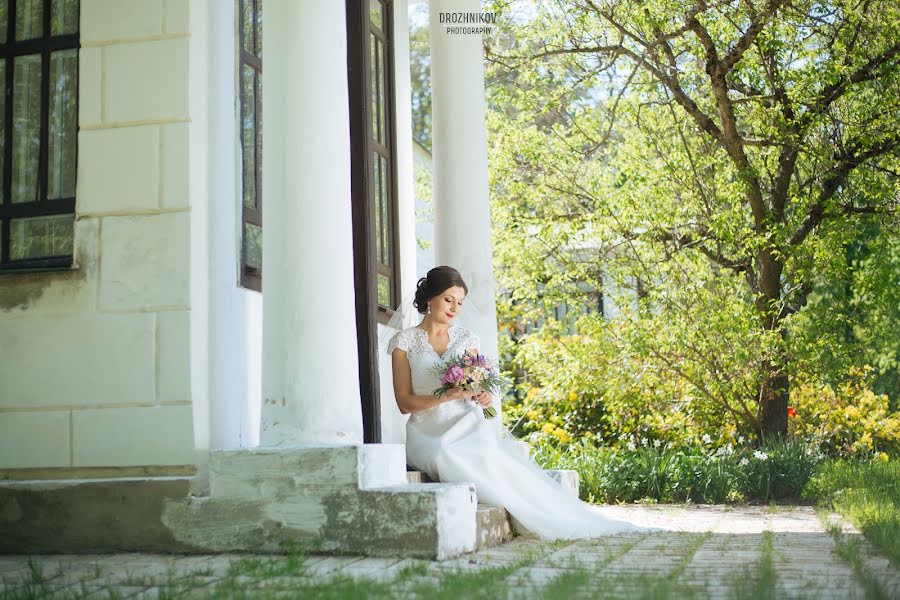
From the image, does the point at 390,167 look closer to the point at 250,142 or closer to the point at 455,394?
the point at 250,142

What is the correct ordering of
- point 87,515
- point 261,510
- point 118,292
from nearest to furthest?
point 261,510
point 87,515
point 118,292

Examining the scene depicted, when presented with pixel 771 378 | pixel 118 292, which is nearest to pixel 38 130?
pixel 118 292

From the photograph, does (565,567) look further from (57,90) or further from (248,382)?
(57,90)

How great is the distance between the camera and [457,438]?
5.90 metres

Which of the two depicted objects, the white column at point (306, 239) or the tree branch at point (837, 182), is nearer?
the white column at point (306, 239)

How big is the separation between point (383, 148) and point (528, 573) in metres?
3.94

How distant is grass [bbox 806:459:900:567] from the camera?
4715mm

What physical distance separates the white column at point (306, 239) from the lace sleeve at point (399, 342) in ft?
3.80

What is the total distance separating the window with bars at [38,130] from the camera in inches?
212

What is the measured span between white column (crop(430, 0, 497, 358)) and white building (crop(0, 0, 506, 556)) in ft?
5.50

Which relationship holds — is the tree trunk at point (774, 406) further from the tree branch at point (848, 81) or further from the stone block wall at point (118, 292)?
the stone block wall at point (118, 292)

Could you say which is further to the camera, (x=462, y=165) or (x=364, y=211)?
(x=462, y=165)

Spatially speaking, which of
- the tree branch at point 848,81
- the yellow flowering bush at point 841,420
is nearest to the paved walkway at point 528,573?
the tree branch at point 848,81

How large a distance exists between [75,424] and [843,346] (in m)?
7.13
